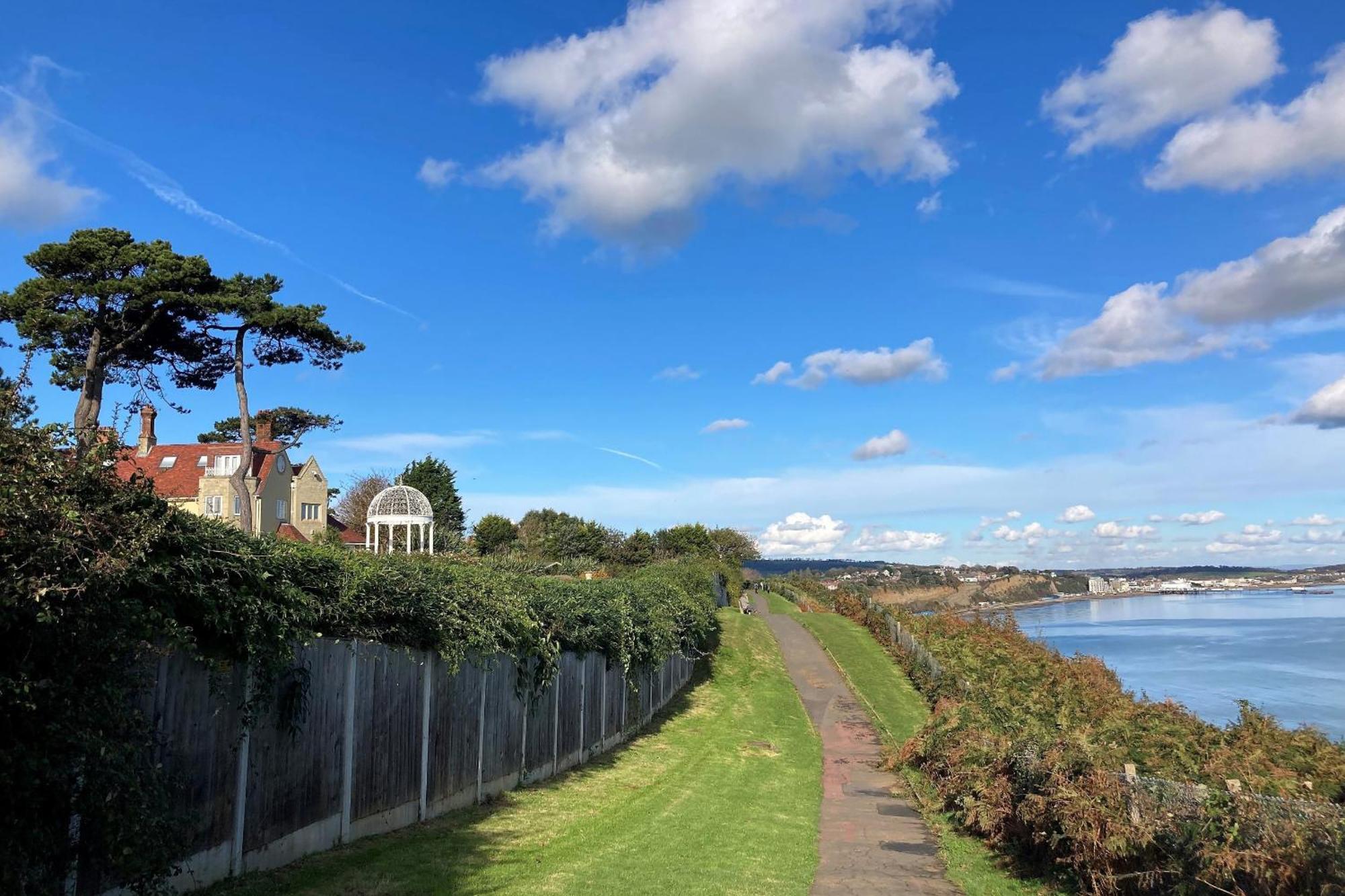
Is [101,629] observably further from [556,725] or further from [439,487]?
[439,487]

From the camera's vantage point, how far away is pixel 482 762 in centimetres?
1136

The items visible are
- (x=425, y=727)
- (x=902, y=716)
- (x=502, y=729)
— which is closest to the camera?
(x=425, y=727)

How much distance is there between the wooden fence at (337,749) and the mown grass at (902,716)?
18.7 feet

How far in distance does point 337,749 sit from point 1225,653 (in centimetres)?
5363

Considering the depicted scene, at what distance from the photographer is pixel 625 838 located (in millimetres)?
10070

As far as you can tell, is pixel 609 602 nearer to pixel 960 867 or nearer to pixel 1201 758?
pixel 960 867

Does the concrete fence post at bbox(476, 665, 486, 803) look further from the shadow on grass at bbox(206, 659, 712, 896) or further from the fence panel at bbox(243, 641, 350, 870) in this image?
the fence panel at bbox(243, 641, 350, 870)

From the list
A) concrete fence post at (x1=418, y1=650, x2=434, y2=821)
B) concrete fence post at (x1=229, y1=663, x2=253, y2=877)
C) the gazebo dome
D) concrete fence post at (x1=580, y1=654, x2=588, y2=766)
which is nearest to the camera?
concrete fence post at (x1=229, y1=663, x2=253, y2=877)

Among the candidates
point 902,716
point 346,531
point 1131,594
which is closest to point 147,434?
point 346,531

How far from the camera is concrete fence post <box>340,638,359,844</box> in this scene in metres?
8.41

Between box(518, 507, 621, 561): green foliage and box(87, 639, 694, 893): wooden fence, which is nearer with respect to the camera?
box(87, 639, 694, 893): wooden fence

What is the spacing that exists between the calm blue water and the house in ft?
121

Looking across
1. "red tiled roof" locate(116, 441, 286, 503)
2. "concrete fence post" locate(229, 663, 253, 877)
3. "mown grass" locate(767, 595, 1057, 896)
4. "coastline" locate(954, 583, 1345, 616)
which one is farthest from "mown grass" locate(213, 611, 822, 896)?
"coastline" locate(954, 583, 1345, 616)

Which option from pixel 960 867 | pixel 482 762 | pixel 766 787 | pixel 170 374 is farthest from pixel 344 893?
pixel 170 374
